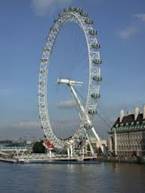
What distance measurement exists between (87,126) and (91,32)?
15.9 meters

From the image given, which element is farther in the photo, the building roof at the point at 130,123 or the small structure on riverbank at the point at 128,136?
the building roof at the point at 130,123

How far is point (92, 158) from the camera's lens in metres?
91.3

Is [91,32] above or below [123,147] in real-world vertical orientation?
above

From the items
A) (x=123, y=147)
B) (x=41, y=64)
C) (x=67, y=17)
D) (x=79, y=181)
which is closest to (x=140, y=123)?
(x=123, y=147)

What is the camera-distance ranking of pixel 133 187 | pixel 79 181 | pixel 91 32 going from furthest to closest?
pixel 91 32
pixel 79 181
pixel 133 187

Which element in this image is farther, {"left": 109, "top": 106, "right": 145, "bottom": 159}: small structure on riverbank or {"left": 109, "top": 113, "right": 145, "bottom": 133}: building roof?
{"left": 109, "top": 113, "right": 145, "bottom": 133}: building roof

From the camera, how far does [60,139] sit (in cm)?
8462

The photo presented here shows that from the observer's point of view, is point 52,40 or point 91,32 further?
point 52,40

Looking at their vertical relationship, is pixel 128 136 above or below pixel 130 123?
below

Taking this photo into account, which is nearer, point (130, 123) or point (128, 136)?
point (130, 123)

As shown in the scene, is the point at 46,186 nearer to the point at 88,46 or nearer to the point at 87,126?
the point at 88,46

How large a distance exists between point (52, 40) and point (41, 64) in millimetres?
4871

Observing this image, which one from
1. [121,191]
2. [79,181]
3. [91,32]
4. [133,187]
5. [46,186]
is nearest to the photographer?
[121,191]

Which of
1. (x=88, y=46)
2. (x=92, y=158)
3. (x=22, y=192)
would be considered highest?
(x=88, y=46)
